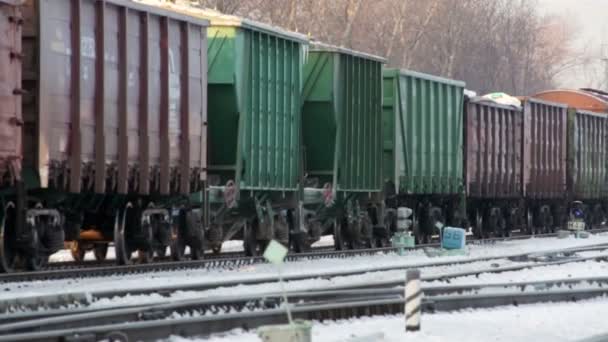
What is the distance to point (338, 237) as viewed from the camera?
97.5 ft

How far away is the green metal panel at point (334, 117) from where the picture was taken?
Result: 28.2 meters

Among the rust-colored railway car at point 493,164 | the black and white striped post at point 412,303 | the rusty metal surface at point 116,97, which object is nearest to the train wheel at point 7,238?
the rusty metal surface at point 116,97

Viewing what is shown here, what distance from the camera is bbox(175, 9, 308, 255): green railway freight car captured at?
2453 centimetres

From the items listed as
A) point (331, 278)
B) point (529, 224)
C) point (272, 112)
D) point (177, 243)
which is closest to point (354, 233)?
point (272, 112)

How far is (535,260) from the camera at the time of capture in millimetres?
26391

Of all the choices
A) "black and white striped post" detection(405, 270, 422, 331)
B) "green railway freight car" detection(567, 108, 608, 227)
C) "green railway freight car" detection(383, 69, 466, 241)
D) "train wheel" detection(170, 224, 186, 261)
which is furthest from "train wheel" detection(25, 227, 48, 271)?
"green railway freight car" detection(567, 108, 608, 227)

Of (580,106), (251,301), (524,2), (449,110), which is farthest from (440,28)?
(251,301)

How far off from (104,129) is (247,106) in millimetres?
4777

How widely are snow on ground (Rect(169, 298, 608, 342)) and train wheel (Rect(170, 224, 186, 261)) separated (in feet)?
24.3

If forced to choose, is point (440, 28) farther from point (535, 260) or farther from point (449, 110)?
point (535, 260)

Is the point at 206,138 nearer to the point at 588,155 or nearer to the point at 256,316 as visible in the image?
the point at 256,316

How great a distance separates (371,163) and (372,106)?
1.13 metres

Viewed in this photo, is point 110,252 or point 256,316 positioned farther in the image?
point 110,252

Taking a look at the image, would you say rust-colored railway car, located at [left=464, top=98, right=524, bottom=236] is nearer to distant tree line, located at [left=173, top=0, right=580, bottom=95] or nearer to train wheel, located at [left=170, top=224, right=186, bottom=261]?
distant tree line, located at [left=173, top=0, right=580, bottom=95]
